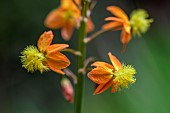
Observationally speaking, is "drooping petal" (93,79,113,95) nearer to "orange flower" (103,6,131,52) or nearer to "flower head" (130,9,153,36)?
"orange flower" (103,6,131,52)

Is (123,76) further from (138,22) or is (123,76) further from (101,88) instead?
(138,22)

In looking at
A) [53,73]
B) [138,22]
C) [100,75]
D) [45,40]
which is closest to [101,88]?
[100,75]

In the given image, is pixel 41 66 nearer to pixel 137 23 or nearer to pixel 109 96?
pixel 137 23

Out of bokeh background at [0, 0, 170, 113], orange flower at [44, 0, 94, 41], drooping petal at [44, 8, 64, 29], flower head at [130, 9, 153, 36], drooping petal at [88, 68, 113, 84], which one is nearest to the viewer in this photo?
drooping petal at [88, 68, 113, 84]

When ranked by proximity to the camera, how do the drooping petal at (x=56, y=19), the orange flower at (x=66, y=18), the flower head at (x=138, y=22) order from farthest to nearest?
the drooping petal at (x=56, y=19) → the orange flower at (x=66, y=18) → the flower head at (x=138, y=22)

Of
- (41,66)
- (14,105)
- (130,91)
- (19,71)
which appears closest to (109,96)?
(130,91)

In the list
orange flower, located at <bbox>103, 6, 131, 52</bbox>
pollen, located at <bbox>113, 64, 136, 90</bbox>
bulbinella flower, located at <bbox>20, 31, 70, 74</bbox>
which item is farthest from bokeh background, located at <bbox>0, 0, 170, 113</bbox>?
bulbinella flower, located at <bbox>20, 31, 70, 74</bbox>

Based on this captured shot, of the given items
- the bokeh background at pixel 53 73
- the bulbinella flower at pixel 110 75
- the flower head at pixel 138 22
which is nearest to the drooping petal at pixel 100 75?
the bulbinella flower at pixel 110 75

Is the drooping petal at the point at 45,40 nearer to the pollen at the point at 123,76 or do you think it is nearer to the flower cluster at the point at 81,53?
the flower cluster at the point at 81,53
